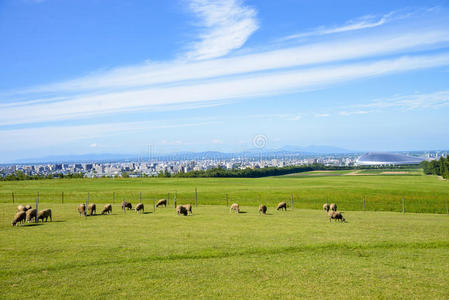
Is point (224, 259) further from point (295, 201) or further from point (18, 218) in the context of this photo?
point (295, 201)

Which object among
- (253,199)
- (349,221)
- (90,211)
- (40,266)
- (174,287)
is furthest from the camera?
(253,199)

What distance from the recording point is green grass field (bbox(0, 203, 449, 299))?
13.6 m

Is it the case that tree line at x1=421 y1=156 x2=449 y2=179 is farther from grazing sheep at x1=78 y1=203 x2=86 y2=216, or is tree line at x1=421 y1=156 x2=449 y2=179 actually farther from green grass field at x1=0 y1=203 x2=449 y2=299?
grazing sheep at x1=78 y1=203 x2=86 y2=216

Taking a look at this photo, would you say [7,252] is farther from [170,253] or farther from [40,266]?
[170,253]

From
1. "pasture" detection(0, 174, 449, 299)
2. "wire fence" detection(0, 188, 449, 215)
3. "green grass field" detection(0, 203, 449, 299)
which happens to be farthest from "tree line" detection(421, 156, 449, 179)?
"green grass field" detection(0, 203, 449, 299)

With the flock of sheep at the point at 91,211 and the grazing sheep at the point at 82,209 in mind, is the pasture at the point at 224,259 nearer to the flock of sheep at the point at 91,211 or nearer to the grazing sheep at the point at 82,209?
the flock of sheep at the point at 91,211

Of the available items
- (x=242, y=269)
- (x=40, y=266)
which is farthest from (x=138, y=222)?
(x=242, y=269)

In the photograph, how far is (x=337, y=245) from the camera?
21.0 metres

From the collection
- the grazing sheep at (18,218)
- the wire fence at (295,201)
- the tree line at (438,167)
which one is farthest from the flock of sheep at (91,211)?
the tree line at (438,167)

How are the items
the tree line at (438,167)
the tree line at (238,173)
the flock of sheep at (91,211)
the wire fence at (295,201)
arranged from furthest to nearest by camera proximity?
the tree line at (238,173)
the tree line at (438,167)
the wire fence at (295,201)
the flock of sheep at (91,211)

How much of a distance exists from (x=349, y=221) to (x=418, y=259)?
1316 centimetres

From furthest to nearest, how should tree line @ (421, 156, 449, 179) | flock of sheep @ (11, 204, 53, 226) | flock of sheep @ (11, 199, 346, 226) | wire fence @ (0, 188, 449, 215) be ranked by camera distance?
1. tree line @ (421, 156, 449, 179)
2. wire fence @ (0, 188, 449, 215)
3. flock of sheep @ (11, 199, 346, 226)
4. flock of sheep @ (11, 204, 53, 226)

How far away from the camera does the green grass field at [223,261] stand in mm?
13617

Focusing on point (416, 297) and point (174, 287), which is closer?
point (416, 297)
